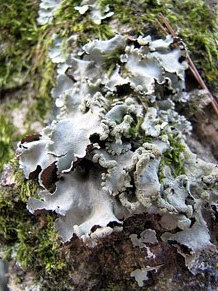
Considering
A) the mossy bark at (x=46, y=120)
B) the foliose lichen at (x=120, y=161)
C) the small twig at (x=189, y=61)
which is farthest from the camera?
the small twig at (x=189, y=61)

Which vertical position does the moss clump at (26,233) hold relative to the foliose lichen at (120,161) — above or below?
below

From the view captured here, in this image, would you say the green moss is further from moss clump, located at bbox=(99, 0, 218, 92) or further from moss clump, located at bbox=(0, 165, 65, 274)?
moss clump, located at bbox=(99, 0, 218, 92)

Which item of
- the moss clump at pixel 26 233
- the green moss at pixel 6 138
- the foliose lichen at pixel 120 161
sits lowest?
the moss clump at pixel 26 233

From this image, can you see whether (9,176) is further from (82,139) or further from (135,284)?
(135,284)

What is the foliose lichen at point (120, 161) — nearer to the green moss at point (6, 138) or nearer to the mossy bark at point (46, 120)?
the mossy bark at point (46, 120)

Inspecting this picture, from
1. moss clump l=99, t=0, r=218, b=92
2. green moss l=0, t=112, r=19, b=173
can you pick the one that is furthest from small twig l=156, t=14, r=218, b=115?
green moss l=0, t=112, r=19, b=173

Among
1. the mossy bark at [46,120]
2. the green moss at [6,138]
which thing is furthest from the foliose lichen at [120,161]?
the green moss at [6,138]
